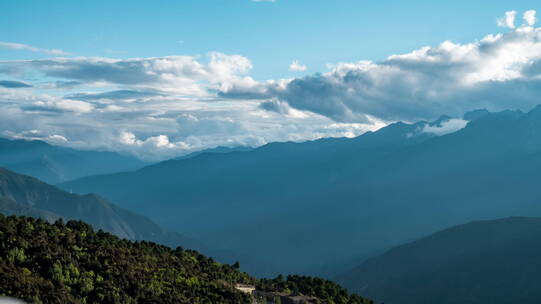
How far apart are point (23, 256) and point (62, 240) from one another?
12.6 metres

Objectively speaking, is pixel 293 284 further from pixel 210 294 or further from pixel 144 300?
pixel 144 300

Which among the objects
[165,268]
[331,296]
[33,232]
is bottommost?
[331,296]

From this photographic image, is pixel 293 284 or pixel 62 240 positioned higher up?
pixel 62 240

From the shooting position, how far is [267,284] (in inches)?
3949

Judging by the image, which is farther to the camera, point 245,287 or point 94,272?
point 245,287

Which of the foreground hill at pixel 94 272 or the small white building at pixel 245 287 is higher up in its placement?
the foreground hill at pixel 94 272

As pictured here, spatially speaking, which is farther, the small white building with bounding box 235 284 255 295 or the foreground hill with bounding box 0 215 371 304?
the small white building with bounding box 235 284 255 295

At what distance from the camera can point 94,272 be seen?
6819 centimetres

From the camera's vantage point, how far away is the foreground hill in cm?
5734

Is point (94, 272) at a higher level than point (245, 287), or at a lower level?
higher

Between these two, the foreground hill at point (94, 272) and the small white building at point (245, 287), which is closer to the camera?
the foreground hill at point (94, 272)

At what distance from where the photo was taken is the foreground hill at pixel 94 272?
57.3 metres

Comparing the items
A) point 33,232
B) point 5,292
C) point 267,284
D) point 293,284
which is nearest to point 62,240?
point 33,232

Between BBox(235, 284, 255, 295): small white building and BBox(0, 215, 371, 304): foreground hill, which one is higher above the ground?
BBox(0, 215, 371, 304): foreground hill
